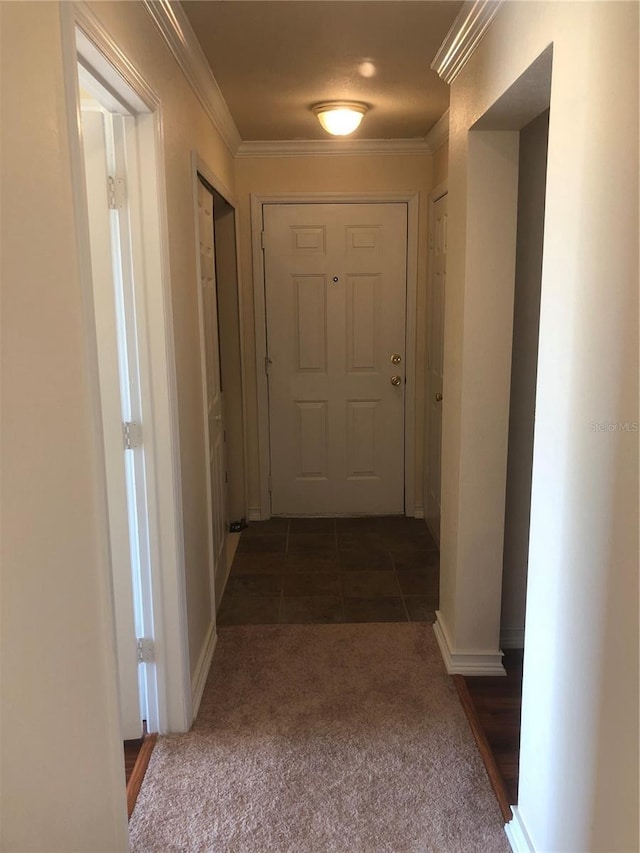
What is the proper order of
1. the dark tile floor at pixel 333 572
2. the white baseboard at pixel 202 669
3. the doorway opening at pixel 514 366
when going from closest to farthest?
the doorway opening at pixel 514 366, the white baseboard at pixel 202 669, the dark tile floor at pixel 333 572

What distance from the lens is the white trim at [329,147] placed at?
3852 mm

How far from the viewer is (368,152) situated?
392cm

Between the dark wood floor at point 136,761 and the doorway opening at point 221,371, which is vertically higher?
the doorway opening at point 221,371

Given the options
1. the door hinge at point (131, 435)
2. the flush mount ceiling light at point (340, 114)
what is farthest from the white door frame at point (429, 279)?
the door hinge at point (131, 435)

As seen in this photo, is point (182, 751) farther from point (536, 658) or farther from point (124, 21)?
point (124, 21)

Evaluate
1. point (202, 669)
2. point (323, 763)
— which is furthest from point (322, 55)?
point (323, 763)

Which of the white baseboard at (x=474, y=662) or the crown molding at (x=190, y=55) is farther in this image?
the white baseboard at (x=474, y=662)

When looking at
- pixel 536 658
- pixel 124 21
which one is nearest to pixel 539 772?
pixel 536 658

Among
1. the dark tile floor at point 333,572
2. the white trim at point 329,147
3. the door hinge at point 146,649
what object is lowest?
the dark tile floor at point 333,572

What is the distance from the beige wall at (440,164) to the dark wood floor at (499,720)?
8.23ft

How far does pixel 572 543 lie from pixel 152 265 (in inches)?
54.6

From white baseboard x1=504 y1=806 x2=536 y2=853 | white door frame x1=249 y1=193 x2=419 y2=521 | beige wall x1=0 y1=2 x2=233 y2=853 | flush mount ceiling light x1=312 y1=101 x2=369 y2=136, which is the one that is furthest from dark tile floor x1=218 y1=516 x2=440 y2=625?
flush mount ceiling light x1=312 y1=101 x2=369 y2=136

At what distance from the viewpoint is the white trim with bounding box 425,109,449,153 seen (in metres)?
3.34

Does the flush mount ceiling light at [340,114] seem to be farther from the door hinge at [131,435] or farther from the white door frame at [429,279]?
the door hinge at [131,435]
